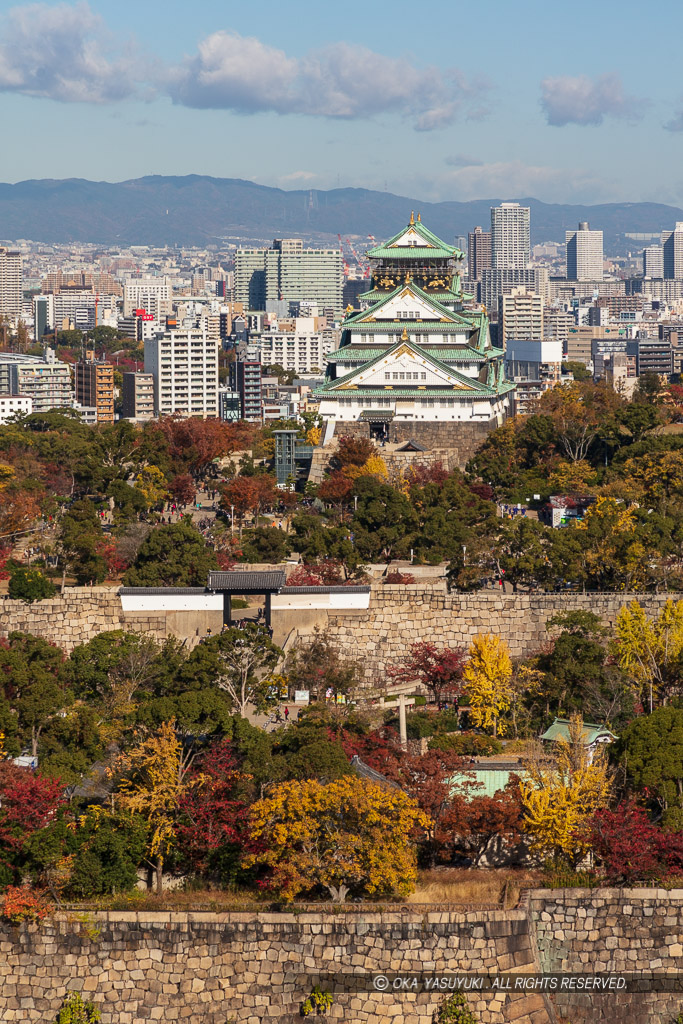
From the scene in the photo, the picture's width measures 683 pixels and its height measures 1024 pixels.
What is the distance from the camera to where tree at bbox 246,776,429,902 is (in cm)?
2347

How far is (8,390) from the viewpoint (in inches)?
4331

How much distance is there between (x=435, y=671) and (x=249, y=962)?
1180cm

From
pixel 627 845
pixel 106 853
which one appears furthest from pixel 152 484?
pixel 627 845

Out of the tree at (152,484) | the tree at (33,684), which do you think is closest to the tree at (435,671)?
the tree at (33,684)

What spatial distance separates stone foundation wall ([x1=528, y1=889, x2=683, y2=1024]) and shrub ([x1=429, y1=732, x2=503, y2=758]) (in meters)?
5.48

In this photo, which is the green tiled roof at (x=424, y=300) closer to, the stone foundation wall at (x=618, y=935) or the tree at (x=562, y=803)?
the tree at (x=562, y=803)

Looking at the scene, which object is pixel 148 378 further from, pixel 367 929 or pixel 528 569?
pixel 367 929

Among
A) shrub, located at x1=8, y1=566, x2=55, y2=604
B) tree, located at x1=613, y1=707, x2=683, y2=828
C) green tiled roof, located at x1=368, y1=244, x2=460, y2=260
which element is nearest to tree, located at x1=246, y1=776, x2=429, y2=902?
tree, located at x1=613, y1=707, x2=683, y2=828

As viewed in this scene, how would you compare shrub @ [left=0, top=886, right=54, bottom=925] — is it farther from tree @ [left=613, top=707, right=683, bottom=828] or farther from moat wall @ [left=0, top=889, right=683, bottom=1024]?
tree @ [left=613, top=707, right=683, bottom=828]

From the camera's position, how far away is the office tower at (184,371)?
106625 millimetres

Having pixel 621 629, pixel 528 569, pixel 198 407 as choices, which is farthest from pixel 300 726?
pixel 198 407

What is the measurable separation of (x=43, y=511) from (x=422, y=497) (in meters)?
12.1

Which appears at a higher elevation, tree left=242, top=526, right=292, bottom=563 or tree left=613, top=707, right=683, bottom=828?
tree left=242, top=526, right=292, bottom=563

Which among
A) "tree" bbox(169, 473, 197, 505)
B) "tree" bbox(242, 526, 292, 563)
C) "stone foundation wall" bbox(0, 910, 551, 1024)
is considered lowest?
"stone foundation wall" bbox(0, 910, 551, 1024)
